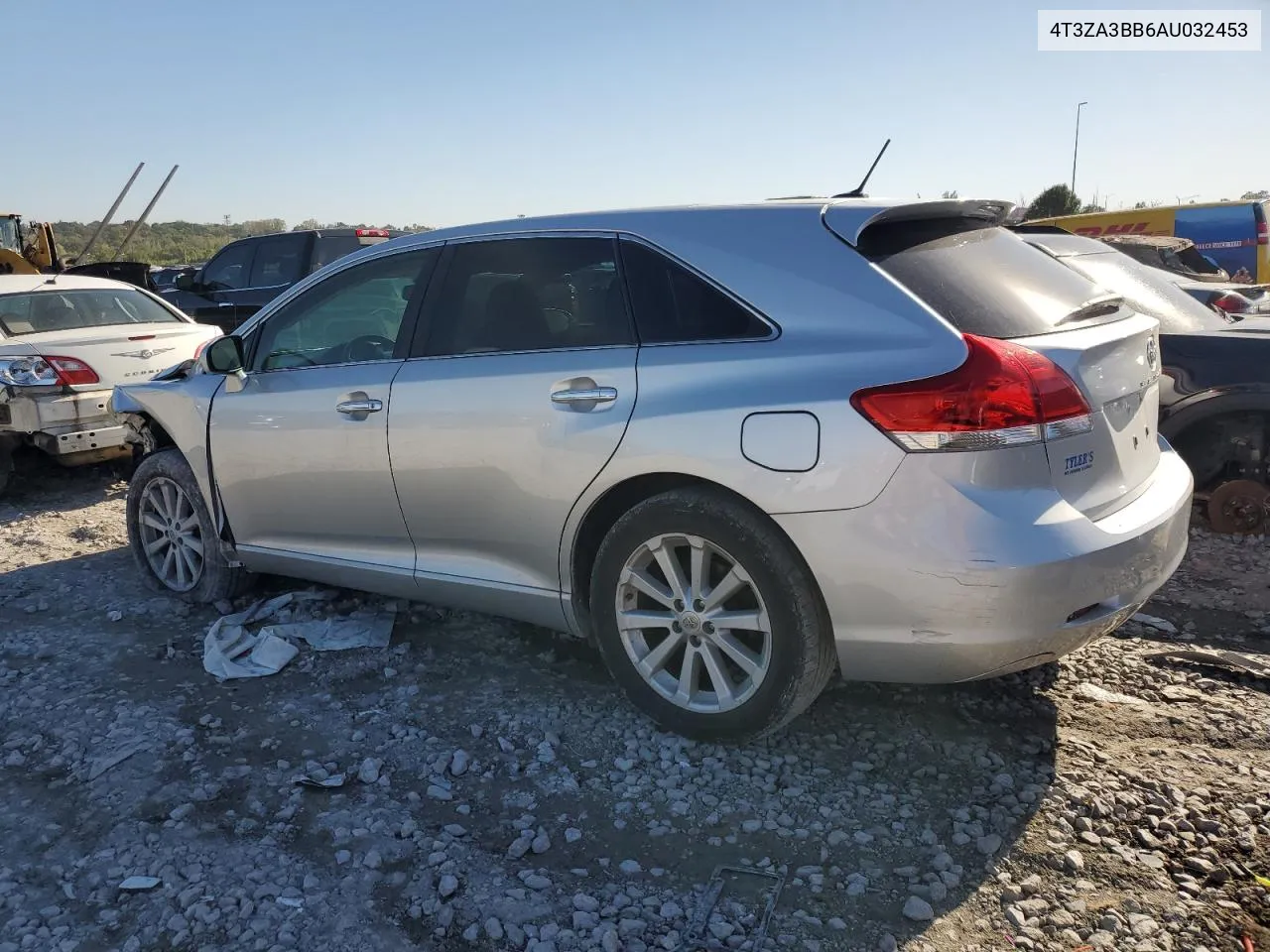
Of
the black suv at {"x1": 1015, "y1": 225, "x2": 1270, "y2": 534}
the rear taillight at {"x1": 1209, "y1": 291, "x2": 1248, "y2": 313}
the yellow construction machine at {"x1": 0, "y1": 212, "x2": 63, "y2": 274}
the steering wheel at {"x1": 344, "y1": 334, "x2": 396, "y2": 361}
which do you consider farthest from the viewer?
the yellow construction machine at {"x1": 0, "y1": 212, "x2": 63, "y2": 274}

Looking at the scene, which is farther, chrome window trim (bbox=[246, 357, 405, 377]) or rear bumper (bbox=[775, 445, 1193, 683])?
chrome window trim (bbox=[246, 357, 405, 377])

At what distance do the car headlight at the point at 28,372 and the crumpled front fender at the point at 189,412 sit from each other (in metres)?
2.48

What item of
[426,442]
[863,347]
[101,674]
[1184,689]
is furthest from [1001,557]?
[101,674]

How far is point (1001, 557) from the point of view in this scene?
2.79 metres

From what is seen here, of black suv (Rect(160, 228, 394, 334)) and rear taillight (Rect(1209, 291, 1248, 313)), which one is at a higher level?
black suv (Rect(160, 228, 394, 334))

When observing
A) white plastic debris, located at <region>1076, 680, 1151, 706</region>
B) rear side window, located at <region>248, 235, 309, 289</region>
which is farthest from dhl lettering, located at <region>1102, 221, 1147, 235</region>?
white plastic debris, located at <region>1076, 680, 1151, 706</region>

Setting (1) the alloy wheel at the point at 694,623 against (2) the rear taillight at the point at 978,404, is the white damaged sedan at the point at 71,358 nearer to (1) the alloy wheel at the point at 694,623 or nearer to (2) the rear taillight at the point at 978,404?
(1) the alloy wheel at the point at 694,623

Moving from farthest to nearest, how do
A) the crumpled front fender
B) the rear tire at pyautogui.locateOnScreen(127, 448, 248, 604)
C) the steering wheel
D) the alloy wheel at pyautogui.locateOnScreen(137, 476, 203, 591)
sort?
the alloy wheel at pyautogui.locateOnScreen(137, 476, 203, 591) → the rear tire at pyautogui.locateOnScreen(127, 448, 248, 604) → the crumpled front fender → the steering wheel

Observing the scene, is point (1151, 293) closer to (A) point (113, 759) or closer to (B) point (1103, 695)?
(B) point (1103, 695)

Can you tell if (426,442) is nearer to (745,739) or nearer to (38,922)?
(745,739)

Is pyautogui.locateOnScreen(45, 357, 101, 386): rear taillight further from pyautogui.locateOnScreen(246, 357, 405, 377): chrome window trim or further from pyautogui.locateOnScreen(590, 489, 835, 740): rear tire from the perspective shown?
pyautogui.locateOnScreen(590, 489, 835, 740): rear tire

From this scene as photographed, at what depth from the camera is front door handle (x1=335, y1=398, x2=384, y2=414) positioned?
4035 mm

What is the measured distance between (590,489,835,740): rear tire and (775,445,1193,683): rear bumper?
11 cm

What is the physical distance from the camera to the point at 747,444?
3.08 meters
